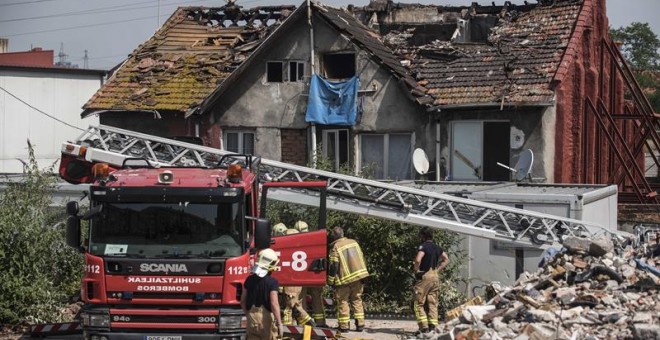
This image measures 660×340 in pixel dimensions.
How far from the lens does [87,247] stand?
1408cm

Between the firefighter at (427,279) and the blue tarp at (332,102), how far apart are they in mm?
12119

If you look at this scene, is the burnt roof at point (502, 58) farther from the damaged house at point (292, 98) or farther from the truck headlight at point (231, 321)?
the truck headlight at point (231, 321)

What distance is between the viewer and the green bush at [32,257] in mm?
18406

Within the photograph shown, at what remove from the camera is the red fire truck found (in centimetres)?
1372

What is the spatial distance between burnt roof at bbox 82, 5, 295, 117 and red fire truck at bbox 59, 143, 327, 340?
16275 millimetres

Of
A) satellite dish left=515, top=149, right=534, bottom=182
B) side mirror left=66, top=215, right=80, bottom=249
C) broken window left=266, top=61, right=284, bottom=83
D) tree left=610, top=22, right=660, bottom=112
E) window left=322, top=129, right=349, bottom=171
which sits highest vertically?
tree left=610, top=22, right=660, bottom=112

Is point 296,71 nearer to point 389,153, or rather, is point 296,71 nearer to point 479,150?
point 389,153

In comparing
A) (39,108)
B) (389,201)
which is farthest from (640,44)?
(389,201)

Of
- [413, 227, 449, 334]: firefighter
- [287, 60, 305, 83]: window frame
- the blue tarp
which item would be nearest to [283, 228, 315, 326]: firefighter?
[413, 227, 449, 334]: firefighter

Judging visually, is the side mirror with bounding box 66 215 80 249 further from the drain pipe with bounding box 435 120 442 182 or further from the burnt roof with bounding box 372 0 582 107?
the drain pipe with bounding box 435 120 442 182

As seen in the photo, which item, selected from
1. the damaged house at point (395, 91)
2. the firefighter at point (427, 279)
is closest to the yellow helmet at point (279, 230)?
the firefighter at point (427, 279)

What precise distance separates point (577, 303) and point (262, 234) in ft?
13.2

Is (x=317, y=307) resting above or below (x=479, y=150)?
below

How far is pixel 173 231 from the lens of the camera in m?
13.9
